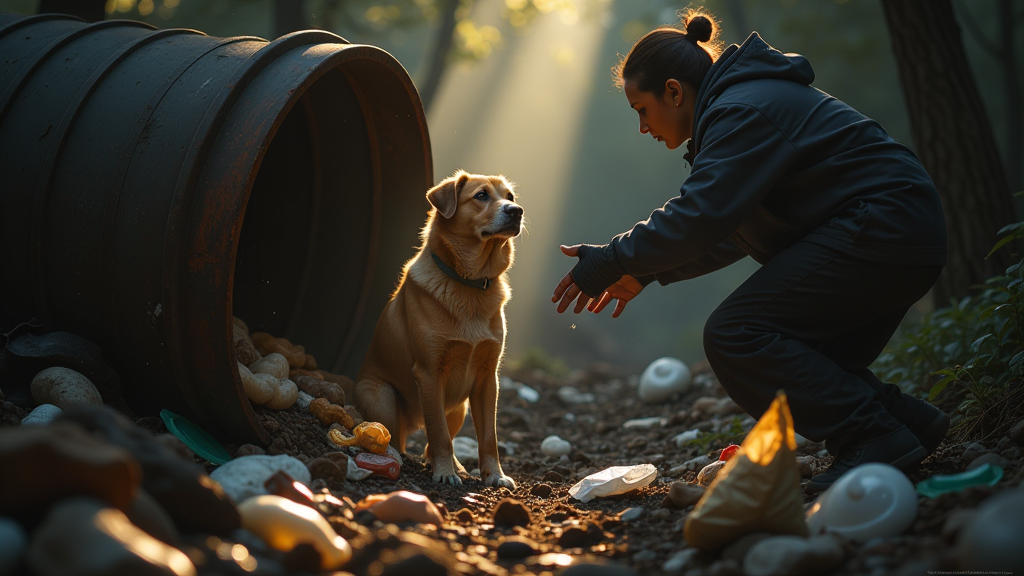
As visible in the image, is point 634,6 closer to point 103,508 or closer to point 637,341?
point 637,341

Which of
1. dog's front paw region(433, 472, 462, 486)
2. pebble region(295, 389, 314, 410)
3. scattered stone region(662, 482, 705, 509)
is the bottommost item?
dog's front paw region(433, 472, 462, 486)

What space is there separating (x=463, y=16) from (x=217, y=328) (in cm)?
936

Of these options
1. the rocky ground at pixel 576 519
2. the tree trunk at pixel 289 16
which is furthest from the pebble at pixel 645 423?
the tree trunk at pixel 289 16

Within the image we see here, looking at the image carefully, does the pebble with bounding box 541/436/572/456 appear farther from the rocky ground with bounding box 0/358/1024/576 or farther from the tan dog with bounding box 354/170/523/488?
the tan dog with bounding box 354/170/523/488

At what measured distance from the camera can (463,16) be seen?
11.5m

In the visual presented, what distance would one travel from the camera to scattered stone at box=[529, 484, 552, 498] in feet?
11.5

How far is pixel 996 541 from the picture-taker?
169 cm

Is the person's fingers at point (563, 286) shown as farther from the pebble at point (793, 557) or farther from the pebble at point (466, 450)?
the pebble at point (466, 450)

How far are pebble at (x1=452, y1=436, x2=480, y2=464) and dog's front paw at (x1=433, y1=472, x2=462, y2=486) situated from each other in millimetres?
885

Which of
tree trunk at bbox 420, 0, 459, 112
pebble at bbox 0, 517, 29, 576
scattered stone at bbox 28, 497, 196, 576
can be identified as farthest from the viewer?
tree trunk at bbox 420, 0, 459, 112

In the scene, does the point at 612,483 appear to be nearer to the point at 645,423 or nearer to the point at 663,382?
the point at 645,423

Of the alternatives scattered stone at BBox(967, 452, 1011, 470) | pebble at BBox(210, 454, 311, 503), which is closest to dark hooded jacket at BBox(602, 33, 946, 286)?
scattered stone at BBox(967, 452, 1011, 470)

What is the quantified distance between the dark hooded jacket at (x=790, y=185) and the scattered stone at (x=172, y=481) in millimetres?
1639

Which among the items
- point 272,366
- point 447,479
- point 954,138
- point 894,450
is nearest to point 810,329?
point 894,450
